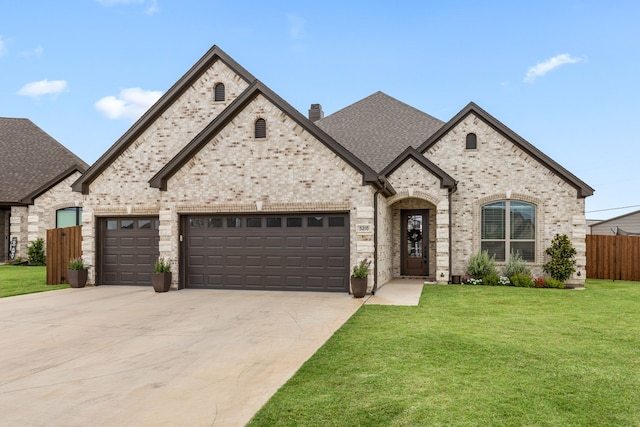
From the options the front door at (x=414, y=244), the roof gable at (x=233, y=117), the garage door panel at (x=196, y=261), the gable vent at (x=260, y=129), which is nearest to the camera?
the roof gable at (x=233, y=117)

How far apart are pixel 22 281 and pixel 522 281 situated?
1819cm

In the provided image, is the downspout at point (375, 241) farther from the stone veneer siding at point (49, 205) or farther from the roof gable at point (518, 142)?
the stone veneer siding at point (49, 205)

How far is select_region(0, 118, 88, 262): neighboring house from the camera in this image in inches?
934

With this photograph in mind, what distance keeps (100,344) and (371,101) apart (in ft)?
64.7

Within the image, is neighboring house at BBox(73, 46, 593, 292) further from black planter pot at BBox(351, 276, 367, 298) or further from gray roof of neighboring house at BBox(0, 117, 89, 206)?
gray roof of neighboring house at BBox(0, 117, 89, 206)

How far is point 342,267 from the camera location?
13.1 metres

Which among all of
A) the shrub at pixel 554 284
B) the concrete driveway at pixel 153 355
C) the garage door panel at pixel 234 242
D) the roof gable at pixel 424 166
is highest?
the roof gable at pixel 424 166

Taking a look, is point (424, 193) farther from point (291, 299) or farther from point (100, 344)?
point (100, 344)

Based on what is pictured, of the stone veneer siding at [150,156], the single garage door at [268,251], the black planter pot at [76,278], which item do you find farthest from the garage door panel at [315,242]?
the black planter pot at [76,278]

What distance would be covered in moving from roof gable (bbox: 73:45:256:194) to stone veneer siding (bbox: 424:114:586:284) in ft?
26.8

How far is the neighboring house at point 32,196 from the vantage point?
2373cm

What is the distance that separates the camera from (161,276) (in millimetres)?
13477

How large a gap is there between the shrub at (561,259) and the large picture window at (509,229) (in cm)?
71

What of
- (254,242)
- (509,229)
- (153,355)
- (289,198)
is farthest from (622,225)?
(153,355)
